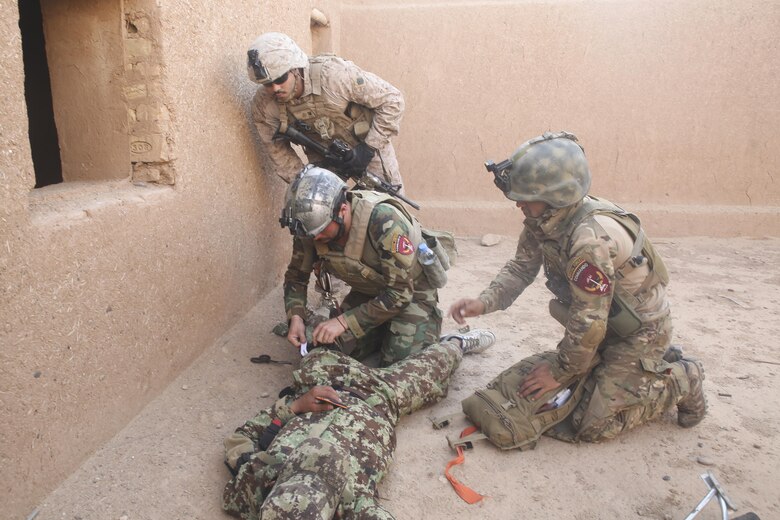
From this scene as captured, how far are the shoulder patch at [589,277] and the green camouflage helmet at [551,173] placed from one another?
0.26m

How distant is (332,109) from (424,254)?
4.40 ft

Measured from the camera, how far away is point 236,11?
3.79 meters

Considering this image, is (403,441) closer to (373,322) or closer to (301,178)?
(373,322)

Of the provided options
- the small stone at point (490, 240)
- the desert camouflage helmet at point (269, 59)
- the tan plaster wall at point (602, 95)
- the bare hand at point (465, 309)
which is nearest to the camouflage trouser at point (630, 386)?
the bare hand at point (465, 309)

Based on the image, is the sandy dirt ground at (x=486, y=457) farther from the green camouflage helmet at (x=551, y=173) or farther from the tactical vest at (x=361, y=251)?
the green camouflage helmet at (x=551, y=173)

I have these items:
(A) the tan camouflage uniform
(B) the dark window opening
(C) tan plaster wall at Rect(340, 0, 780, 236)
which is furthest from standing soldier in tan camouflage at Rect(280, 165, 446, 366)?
(C) tan plaster wall at Rect(340, 0, 780, 236)

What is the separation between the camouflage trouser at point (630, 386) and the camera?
2707 millimetres

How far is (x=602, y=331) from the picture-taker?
249 cm

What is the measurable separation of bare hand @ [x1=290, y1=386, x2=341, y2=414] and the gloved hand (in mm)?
1972

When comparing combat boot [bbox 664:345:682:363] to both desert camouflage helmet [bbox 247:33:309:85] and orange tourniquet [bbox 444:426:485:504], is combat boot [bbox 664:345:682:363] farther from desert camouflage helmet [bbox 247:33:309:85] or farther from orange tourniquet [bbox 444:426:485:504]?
desert camouflage helmet [bbox 247:33:309:85]

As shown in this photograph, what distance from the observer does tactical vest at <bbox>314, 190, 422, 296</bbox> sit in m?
3.07

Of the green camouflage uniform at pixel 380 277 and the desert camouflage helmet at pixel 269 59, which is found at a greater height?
the desert camouflage helmet at pixel 269 59

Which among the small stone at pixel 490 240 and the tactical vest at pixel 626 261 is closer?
the tactical vest at pixel 626 261

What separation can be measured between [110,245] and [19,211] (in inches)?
21.3
